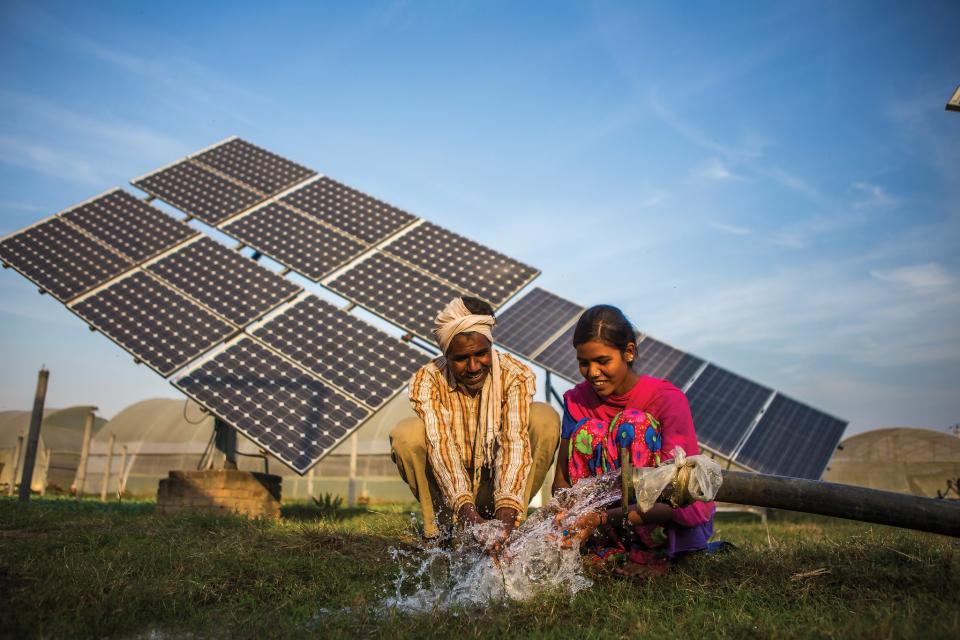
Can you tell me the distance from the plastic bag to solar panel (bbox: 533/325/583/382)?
A: 836 cm

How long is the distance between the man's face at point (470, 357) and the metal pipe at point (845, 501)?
134 centimetres

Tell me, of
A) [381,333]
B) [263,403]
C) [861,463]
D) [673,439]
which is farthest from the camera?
[861,463]

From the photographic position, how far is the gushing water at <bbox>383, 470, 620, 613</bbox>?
299 cm

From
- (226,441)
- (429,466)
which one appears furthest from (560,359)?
(429,466)

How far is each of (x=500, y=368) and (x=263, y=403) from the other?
500cm

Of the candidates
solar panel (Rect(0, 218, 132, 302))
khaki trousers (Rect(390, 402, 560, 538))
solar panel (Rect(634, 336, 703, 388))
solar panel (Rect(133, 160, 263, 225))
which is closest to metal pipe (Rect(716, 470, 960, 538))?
khaki trousers (Rect(390, 402, 560, 538))

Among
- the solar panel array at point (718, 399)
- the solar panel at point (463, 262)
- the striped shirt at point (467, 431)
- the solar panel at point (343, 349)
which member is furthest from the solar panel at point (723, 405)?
the striped shirt at point (467, 431)

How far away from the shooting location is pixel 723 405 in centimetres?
1184

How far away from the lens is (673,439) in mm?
3242

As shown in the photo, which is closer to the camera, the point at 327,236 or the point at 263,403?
the point at 263,403

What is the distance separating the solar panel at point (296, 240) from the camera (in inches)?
409

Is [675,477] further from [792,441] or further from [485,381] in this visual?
[792,441]

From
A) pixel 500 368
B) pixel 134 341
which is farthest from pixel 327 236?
pixel 500 368

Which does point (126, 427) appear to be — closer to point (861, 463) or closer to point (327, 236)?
point (327, 236)
